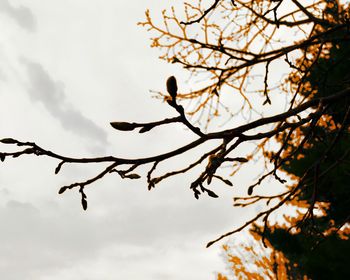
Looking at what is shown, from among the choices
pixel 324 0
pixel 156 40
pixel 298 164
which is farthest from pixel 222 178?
pixel 298 164

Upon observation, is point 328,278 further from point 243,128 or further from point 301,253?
point 243,128

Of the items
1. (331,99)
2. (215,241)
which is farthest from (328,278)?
(331,99)

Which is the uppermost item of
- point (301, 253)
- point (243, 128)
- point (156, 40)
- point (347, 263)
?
point (156, 40)

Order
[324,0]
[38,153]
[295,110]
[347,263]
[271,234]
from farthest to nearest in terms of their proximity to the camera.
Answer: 1. [271,234]
2. [347,263]
3. [324,0]
4. [295,110]
5. [38,153]

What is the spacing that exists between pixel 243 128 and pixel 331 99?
0.42 m

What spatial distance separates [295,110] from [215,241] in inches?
41.7

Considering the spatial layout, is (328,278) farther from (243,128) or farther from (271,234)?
(243,128)

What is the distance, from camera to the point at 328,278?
612 centimetres

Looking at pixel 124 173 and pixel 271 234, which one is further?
pixel 271 234

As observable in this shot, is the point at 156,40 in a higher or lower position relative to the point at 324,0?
higher

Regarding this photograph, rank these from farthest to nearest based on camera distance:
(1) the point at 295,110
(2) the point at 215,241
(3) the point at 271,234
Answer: (3) the point at 271,234 → (2) the point at 215,241 → (1) the point at 295,110

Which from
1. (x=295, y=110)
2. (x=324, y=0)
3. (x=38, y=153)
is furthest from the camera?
(x=324, y=0)

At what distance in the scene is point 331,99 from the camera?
144 centimetres

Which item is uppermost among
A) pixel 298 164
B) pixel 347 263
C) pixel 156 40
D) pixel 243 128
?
pixel 156 40
